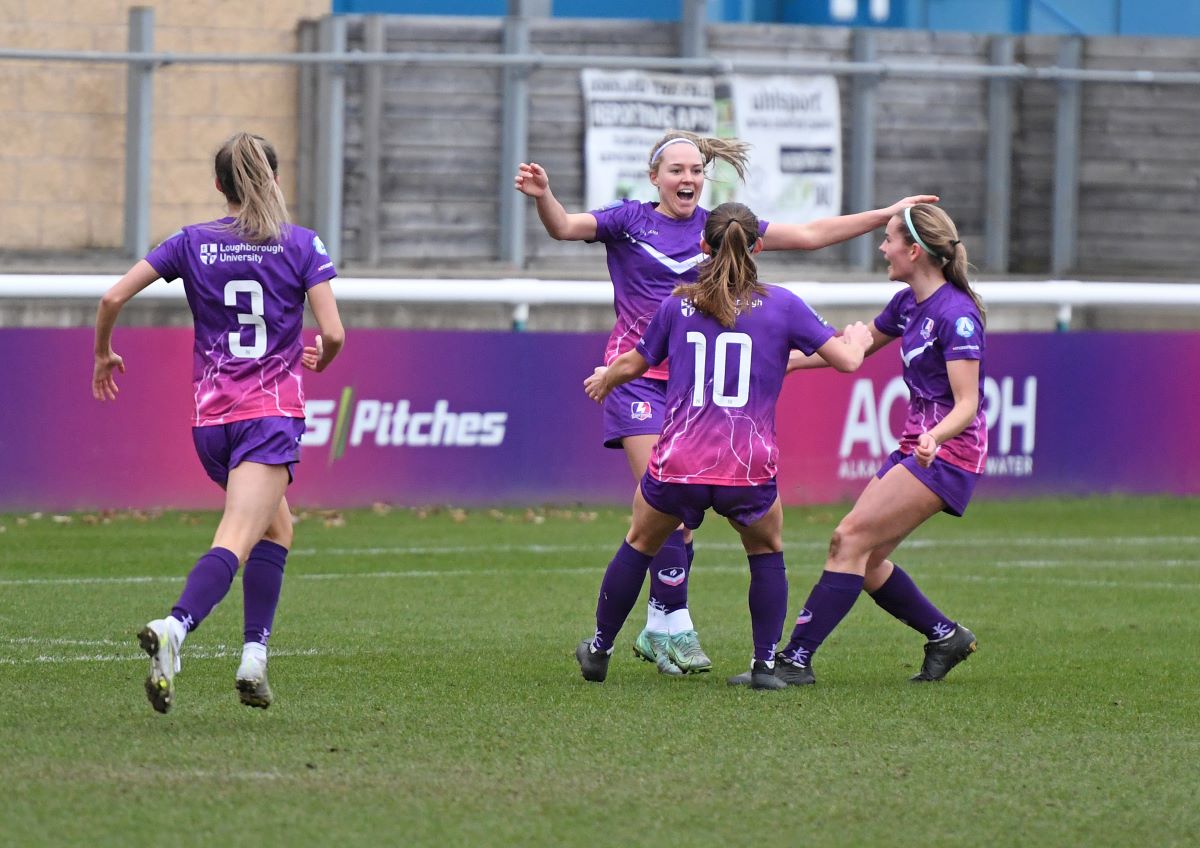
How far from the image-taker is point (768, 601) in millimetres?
7598

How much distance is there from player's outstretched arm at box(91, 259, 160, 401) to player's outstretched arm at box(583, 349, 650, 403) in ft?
5.22

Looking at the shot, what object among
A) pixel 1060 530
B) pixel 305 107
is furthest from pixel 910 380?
pixel 305 107

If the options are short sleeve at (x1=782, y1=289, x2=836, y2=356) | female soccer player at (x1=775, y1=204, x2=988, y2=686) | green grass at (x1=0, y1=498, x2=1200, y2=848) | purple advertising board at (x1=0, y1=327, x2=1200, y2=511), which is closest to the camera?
green grass at (x1=0, y1=498, x2=1200, y2=848)

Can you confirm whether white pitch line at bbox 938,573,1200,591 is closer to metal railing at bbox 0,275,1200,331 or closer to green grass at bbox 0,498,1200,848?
green grass at bbox 0,498,1200,848

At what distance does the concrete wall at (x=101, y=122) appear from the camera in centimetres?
1557

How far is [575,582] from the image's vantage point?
11148 mm

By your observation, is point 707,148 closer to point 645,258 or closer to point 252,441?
point 645,258

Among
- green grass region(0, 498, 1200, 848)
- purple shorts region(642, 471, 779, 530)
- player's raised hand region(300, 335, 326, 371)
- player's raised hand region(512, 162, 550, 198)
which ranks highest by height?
player's raised hand region(512, 162, 550, 198)

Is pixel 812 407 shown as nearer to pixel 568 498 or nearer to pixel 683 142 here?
pixel 568 498

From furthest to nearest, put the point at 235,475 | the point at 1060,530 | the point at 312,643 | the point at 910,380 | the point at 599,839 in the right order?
1. the point at 1060,530
2. the point at 312,643
3. the point at 910,380
4. the point at 235,475
5. the point at 599,839

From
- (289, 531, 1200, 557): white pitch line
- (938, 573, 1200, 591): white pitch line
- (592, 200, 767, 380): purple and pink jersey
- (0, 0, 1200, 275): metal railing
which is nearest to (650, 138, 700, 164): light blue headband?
(592, 200, 767, 380): purple and pink jersey

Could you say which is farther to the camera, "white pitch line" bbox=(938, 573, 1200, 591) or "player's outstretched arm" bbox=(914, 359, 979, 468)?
"white pitch line" bbox=(938, 573, 1200, 591)

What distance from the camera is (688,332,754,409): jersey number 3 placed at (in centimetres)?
734

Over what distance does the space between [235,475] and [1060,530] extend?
847 cm
